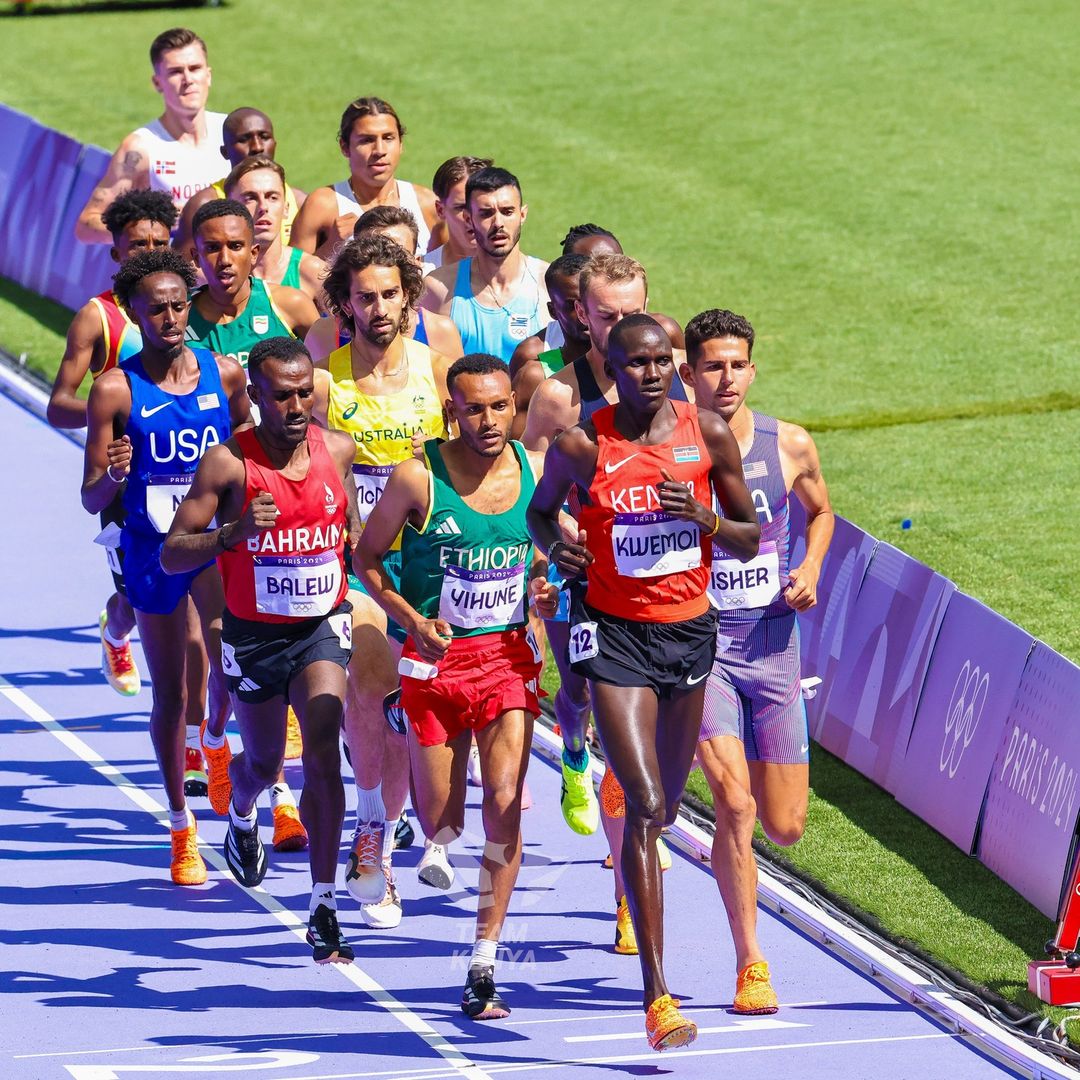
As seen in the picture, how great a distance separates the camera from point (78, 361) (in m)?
9.89

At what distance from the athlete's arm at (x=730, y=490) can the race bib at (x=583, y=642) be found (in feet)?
1.82

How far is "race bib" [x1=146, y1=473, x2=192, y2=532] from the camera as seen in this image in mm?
9102

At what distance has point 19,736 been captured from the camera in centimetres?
1117

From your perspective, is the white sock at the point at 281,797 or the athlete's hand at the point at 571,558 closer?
the athlete's hand at the point at 571,558

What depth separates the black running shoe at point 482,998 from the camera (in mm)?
7961

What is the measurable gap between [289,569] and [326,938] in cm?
134

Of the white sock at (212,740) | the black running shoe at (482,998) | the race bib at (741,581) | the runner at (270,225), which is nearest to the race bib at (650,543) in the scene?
the race bib at (741,581)

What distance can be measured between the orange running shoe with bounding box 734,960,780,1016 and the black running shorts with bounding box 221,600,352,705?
1.85m

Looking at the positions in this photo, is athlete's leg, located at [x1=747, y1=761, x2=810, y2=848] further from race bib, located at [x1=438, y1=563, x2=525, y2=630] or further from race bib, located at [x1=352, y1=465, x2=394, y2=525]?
race bib, located at [x1=352, y1=465, x2=394, y2=525]

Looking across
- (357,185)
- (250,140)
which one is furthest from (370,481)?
(250,140)

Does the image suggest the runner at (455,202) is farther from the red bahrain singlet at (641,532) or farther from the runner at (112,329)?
the red bahrain singlet at (641,532)

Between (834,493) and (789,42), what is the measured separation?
42.4 ft

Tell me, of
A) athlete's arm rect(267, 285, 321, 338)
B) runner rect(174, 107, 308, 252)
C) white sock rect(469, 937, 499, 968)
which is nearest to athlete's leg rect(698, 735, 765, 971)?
white sock rect(469, 937, 499, 968)

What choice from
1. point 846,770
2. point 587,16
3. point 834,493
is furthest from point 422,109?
point 846,770
